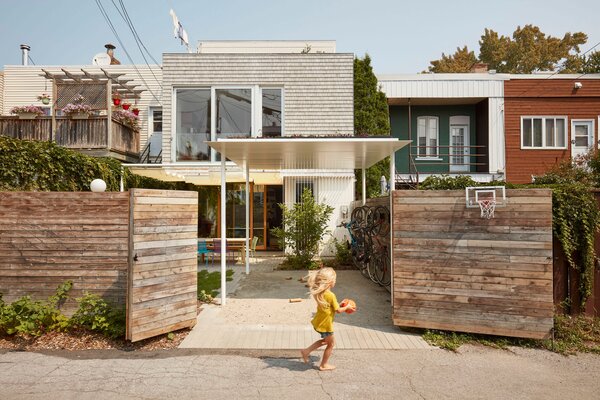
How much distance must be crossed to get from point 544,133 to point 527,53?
27313 mm

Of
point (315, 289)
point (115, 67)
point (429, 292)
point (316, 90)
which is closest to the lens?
point (315, 289)

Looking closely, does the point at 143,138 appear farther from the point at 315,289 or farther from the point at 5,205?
the point at 315,289

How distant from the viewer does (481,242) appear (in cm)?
512

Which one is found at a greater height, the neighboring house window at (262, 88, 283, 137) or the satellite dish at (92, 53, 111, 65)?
the satellite dish at (92, 53, 111, 65)

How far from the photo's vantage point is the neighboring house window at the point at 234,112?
43.0ft

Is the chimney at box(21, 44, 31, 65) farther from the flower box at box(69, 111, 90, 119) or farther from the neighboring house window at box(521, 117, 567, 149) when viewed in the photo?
the neighboring house window at box(521, 117, 567, 149)

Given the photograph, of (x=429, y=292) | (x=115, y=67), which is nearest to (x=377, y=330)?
(x=429, y=292)

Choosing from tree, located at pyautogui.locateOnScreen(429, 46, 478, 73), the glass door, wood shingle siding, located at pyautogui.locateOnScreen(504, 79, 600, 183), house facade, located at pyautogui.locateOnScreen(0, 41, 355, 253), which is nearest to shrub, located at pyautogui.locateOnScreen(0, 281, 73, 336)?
house facade, located at pyautogui.locateOnScreen(0, 41, 355, 253)

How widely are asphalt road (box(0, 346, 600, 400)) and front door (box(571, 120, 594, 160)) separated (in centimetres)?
1388

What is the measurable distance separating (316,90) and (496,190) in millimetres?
9086

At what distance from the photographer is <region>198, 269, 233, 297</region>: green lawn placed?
781cm

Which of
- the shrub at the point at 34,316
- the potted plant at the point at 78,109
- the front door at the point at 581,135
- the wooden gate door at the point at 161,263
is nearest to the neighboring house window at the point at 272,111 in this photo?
the potted plant at the point at 78,109

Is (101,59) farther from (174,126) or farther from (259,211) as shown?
(259,211)

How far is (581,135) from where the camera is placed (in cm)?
1542
